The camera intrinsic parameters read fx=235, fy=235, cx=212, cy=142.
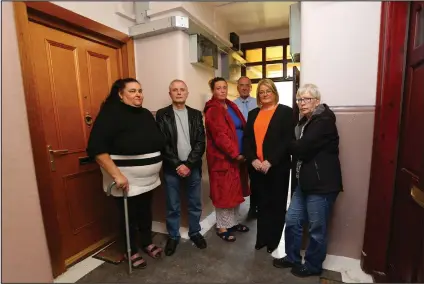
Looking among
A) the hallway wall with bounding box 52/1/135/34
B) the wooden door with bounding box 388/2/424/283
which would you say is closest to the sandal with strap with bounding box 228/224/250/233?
the wooden door with bounding box 388/2/424/283

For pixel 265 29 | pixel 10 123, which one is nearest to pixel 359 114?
pixel 10 123

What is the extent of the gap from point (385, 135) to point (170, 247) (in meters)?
1.46

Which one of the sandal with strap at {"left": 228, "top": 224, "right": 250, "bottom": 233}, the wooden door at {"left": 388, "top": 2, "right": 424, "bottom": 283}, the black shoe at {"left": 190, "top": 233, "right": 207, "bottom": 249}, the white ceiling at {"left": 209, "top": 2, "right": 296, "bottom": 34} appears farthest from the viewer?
the white ceiling at {"left": 209, "top": 2, "right": 296, "bottom": 34}

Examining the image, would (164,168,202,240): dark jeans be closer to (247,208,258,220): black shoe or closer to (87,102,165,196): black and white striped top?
(87,102,165,196): black and white striped top

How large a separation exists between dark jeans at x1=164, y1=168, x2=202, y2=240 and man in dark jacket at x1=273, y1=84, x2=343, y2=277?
0.74 meters

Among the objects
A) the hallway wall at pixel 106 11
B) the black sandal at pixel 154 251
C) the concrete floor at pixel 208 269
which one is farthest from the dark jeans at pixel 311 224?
the hallway wall at pixel 106 11

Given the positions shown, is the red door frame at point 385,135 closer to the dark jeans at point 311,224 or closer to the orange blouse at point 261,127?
the dark jeans at point 311,224

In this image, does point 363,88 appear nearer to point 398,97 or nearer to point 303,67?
point 398,97

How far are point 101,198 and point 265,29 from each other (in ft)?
8.63

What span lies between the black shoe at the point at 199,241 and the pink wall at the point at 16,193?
3.33 ft

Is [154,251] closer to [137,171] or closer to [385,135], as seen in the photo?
[137,171]

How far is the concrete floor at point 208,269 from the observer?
1.34m

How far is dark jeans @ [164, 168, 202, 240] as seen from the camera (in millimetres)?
1654

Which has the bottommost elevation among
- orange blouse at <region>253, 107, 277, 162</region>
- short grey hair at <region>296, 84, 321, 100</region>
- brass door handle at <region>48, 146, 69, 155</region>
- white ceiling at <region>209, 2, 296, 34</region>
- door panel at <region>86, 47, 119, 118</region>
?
brass door handle at <region>48, 146, 69, 155</region>
